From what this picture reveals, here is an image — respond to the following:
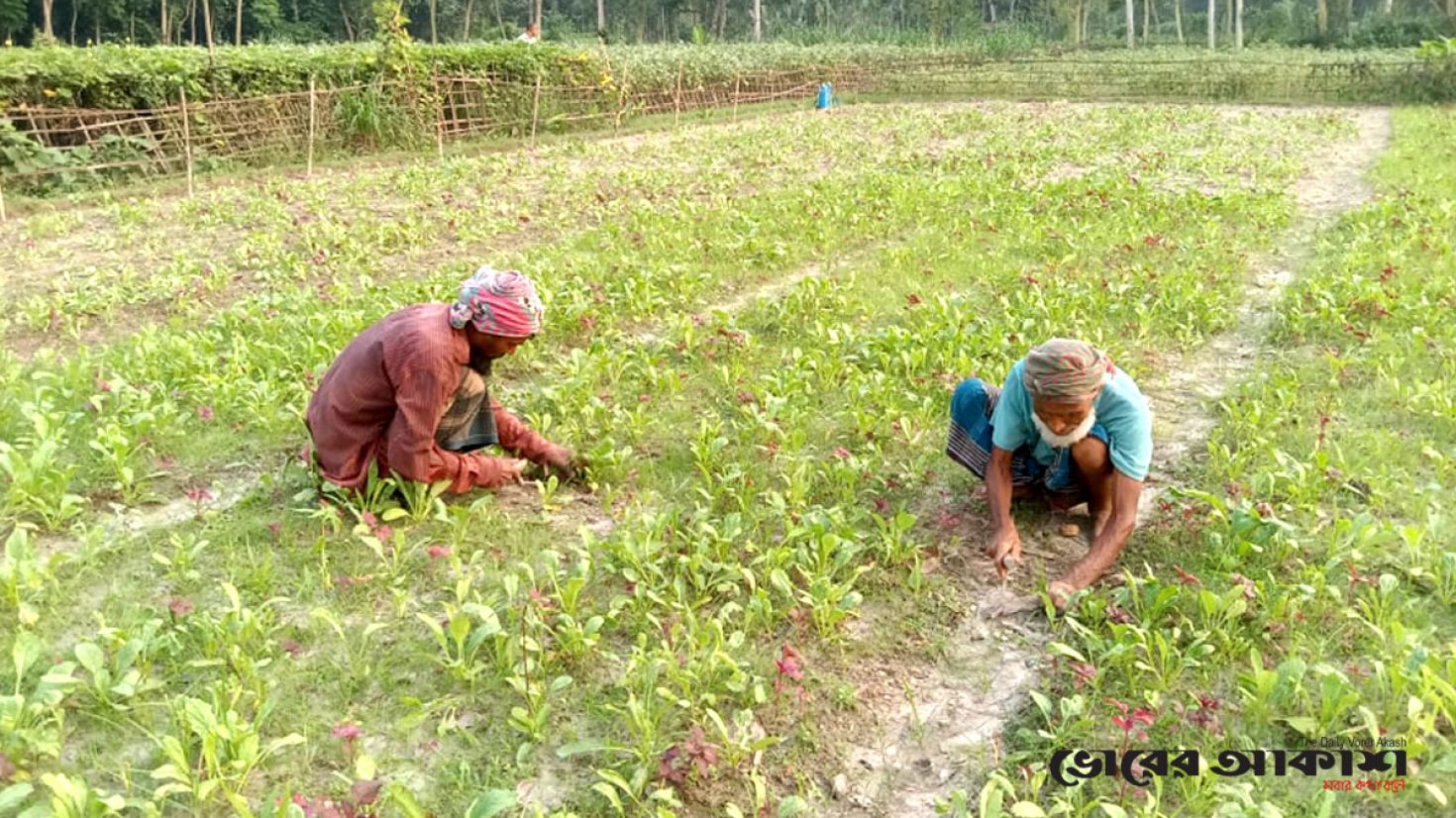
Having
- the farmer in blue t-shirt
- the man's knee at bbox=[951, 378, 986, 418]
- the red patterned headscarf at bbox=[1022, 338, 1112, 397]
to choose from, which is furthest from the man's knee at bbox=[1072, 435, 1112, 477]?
the man's knee at bbox=[951, 378, 986, 418]

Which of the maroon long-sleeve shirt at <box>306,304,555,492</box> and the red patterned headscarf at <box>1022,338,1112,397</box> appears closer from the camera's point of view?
the red patterned headscarf at <box>1022,338,1112,397</box>

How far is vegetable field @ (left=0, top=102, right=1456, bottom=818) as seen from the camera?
2.96m

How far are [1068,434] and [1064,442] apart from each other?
0.22 feet

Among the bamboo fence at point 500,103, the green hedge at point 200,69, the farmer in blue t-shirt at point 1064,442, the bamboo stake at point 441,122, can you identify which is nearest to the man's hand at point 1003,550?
the farmer in blue t-shirt at point 1064,442

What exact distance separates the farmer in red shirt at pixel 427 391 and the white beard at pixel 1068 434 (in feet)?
6.88

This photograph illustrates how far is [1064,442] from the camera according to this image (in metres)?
3.85

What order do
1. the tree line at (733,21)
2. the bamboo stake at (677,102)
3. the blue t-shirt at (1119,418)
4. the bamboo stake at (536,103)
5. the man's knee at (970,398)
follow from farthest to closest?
the tree line at (733,21)
the bamboo stake at (677,102)
the bamboo stake at (536,103)
the man's knee at (970,398)
the blue t-shirt at (1119,418)

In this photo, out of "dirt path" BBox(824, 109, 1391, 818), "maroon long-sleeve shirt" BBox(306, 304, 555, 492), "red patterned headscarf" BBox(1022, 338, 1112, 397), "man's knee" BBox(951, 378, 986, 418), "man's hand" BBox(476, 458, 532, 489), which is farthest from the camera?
"man's hand" BBox(476, 458, 532, 489)

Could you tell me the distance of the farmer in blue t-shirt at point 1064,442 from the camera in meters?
3.53

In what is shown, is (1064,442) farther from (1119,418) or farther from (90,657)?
(90,657)

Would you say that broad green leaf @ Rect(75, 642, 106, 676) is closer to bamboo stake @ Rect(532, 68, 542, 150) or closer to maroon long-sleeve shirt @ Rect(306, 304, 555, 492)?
maroon long-sleeve shirt @ Rect(306, 304, 555, 492)

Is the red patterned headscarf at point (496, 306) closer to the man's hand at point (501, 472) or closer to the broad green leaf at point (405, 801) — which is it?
the man's hand at point (501, 472)

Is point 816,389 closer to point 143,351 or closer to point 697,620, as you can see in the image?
point 697,620

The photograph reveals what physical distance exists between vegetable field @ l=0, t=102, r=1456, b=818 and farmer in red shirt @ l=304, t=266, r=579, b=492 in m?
0.20
